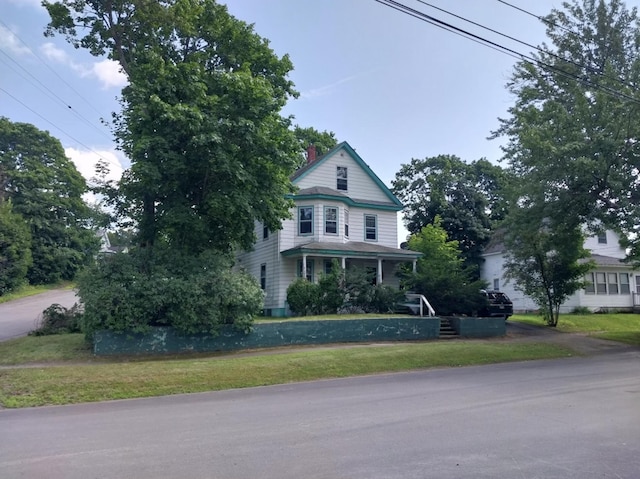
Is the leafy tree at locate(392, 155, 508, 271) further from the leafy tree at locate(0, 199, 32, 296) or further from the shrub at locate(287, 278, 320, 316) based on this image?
the leafy tree at locate(0, 199, 32, 296)

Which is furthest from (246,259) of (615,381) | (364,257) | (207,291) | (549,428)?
(549,428)

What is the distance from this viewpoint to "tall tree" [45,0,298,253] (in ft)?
53.8

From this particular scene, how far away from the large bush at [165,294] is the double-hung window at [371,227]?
465 inches

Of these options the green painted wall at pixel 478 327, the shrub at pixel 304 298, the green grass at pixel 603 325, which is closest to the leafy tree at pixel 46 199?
the shrub at pixel 304 298

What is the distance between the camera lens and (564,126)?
2003cm

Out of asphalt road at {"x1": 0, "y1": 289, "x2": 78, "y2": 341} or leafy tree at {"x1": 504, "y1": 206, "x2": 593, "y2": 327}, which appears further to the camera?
leafy tree at {"x1": 504, "y1": 206, "x2": 593, "y2": 327}

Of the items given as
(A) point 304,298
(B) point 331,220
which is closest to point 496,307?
(B) point 331,220

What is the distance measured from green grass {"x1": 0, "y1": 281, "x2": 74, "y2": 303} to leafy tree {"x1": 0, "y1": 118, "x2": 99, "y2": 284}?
0.70 metres

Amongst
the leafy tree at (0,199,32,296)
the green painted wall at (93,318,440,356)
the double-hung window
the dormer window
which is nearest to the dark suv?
the green painted wall at (93,318,440,356)

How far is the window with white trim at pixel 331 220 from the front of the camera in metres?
26.0

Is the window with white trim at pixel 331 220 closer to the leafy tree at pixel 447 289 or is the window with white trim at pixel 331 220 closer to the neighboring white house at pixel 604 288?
the leafy tree at pixel 447 289

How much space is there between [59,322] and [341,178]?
15797mm

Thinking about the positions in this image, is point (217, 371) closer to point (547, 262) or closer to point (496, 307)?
point (496, 307)

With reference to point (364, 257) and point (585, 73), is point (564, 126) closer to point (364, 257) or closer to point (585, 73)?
point (585, 73)
